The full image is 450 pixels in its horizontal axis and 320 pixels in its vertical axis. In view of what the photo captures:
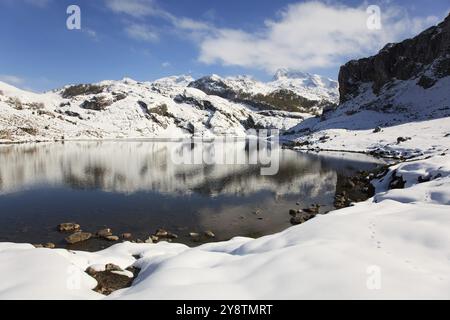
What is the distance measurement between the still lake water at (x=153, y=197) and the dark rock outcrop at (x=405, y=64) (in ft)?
290

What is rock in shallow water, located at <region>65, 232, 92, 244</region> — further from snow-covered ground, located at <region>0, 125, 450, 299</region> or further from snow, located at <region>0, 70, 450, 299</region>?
snow-covered ground, located at <region>0, 125, 450, 299</region>

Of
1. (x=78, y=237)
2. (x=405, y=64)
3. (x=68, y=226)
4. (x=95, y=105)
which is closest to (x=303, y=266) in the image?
(x=78, y=237)

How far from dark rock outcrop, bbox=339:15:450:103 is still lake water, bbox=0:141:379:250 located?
3478 inches

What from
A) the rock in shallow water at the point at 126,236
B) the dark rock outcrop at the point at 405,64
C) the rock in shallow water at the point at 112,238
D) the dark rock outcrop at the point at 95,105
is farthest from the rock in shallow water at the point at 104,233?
the dark rock outcrop at the point at 95,105

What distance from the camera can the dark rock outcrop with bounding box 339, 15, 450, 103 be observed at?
12475 centimetres

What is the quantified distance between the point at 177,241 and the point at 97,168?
3743 cm

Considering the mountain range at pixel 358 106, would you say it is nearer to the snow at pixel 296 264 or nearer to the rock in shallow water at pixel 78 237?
the rock in shallow water at pixel 78 237

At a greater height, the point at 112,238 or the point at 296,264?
the point at 296,264

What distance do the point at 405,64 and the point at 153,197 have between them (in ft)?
463

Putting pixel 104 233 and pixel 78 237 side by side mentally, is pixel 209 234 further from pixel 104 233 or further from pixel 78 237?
pixel 78 237

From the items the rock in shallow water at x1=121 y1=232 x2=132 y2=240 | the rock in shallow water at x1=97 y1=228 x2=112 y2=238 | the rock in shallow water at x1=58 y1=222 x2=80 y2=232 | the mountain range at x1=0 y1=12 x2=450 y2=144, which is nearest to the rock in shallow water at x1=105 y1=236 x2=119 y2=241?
the rock in shallow water at x1=97 y1=228 x2=112 y2=238

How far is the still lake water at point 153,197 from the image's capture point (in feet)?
89.5

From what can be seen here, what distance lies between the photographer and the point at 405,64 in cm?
14312
